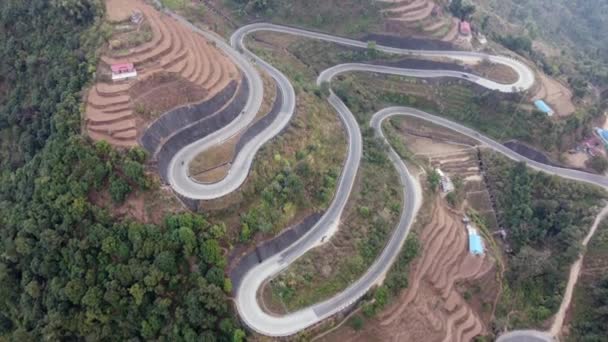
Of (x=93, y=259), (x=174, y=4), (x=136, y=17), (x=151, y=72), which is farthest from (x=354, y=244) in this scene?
(x=174, y=4)

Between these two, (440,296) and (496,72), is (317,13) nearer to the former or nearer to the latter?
(496,72)

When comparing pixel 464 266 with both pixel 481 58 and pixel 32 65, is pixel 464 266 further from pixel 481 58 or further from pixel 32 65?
pixel 32 65

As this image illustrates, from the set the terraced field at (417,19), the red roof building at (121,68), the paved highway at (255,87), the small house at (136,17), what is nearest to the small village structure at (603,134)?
the paved highway at (255,87)

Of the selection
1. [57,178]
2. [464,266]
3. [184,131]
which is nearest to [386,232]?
[464,266]

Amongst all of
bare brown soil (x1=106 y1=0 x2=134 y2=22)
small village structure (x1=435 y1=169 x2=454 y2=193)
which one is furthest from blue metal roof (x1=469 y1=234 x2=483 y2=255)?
bare brown soil (x1=106 y1=0 x2=134 y2=22)

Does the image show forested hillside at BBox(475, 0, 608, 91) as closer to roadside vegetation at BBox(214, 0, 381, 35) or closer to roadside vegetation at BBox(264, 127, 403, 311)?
roadside vegetation at BBox(214, 0, 381, 35)

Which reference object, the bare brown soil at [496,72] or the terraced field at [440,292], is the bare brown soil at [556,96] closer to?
the bare brown soil at [496,72]
